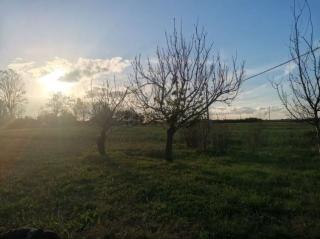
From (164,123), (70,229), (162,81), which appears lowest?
(70,229)

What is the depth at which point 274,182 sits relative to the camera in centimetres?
1147

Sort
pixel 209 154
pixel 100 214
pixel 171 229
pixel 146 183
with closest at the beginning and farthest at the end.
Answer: pixel 171 229 < pixel 100 214 < pixel 146 183 < pixel 209 154

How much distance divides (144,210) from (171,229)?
1449mm

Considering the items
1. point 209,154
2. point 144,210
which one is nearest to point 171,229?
point 144,210

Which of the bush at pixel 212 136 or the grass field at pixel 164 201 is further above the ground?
Result: the bush at pixel 212 136

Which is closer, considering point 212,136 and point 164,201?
point 164,201

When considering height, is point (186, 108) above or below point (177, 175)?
above

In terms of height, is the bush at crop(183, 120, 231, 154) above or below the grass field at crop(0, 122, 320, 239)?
above

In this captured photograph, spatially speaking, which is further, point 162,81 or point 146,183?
point 162,81

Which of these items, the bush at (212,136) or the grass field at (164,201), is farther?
the bush at (212,136)

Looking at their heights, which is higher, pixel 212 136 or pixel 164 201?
pixel 212 136

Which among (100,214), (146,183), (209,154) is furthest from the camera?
(209,154)

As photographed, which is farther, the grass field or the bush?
the bush

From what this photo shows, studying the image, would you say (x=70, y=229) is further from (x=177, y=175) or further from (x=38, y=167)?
(x=38, y=167)
